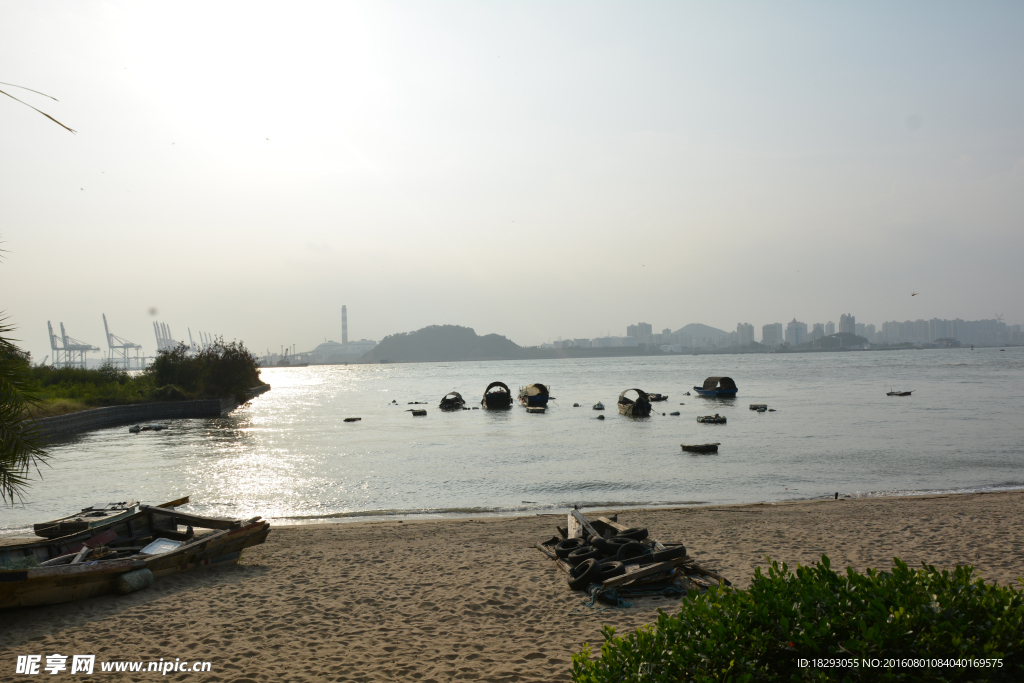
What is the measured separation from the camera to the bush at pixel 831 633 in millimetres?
2738

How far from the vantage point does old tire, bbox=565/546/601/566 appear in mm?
8750

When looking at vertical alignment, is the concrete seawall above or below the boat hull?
above

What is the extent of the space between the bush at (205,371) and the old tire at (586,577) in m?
47.0

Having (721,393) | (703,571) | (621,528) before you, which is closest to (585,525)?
(621,528)

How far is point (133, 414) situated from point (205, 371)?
12.2m

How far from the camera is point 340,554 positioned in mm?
10375

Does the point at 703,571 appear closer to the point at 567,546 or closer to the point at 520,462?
the point at 567,546

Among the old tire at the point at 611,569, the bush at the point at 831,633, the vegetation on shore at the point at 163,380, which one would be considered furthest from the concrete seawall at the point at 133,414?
the bush at the point at 831,633

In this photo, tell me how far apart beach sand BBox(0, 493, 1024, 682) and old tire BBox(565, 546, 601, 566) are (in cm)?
34

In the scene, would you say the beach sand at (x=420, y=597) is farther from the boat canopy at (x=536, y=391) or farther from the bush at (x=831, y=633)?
the boat canopy at (x=536, y=391)

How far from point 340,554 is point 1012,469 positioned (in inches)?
871

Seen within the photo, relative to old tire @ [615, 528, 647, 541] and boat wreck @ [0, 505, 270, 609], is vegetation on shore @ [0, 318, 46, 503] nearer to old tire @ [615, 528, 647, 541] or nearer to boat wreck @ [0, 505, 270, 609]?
boat wreck @ [0, 505, 270, 609]

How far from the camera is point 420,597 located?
26.3 feet

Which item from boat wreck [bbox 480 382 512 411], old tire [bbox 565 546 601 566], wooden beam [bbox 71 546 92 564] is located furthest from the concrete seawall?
old tire [bbox 565 546 601 566]
